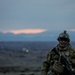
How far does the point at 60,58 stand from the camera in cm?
1103

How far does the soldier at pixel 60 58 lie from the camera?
10.9 metres

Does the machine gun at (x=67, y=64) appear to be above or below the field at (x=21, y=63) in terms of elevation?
above

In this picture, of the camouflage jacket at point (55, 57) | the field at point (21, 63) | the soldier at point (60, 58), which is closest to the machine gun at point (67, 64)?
the soldier at point (60, 58)

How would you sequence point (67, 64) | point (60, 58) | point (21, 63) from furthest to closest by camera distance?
point (21, 63) < point (60, 58) < point (67, 64)

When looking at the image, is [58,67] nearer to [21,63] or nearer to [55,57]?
[55,57]

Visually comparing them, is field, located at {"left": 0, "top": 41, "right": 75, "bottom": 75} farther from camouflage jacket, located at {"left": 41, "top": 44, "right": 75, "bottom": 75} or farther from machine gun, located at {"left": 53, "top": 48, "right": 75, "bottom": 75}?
machine gun, located at {"left": 53, "top": 48, "right": 75, "bottom": 75}

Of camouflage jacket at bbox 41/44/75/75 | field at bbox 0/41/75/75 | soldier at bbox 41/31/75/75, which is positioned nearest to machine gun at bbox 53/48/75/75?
soldier at bbox 41/31/75/75

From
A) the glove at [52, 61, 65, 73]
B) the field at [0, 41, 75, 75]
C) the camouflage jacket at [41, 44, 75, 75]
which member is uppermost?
the camouflage jacket at [41, 44, 75, 75]

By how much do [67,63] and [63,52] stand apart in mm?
338

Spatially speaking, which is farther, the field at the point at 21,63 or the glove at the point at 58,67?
the field at the point at 21,63

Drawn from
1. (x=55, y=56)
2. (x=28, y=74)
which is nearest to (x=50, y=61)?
(x=55, y=56)

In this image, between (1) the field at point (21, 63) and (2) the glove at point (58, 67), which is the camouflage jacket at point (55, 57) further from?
(1) the field at point (21, 63)

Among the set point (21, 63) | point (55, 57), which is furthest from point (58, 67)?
point (21, 63)

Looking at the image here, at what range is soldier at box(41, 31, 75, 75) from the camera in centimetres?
1090
